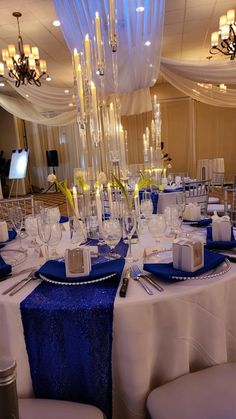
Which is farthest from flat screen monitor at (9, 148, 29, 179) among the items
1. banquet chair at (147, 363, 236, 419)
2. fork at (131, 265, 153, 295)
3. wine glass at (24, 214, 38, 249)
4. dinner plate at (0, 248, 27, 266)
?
banquet chair at (147, 363, 236, 419)

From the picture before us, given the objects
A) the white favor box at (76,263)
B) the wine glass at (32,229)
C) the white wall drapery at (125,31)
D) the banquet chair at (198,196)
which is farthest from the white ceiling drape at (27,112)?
the white favor box at (76,263)

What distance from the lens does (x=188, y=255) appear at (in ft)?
3.92

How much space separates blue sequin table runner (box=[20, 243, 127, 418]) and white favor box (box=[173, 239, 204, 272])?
0.31 m

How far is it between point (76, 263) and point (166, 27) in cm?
555

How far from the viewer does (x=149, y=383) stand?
1.09m

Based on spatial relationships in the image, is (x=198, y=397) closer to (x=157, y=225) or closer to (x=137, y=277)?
(x=137, y=277)

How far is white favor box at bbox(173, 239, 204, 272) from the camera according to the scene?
1195 millimetres

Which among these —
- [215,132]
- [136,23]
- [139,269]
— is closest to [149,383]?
[139,269]

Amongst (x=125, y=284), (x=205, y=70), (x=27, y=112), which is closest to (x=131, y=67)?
(x=205, y=70)

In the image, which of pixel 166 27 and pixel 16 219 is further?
pixel 166 27

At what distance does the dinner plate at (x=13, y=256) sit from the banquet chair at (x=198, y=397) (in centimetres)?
85

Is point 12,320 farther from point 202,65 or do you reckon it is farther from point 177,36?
point 177,36

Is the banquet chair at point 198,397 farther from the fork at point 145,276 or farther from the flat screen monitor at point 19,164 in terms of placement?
the flat screen monitor at point 19,164

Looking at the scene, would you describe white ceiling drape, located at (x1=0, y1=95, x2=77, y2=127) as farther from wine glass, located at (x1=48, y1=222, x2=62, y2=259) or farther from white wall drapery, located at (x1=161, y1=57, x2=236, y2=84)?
wine glass, located at (x1=48, y1=222, x2=62, y2=259)
